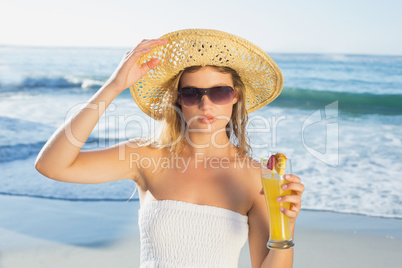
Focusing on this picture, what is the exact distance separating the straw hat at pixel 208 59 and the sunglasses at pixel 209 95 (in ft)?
0.47

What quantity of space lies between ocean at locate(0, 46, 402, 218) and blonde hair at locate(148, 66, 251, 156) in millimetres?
3463

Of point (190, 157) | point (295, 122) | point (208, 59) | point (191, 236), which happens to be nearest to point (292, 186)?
→ point (191, 236)

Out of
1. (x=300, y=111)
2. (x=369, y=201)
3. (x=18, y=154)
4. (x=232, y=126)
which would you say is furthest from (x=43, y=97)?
(x=232, y=126)

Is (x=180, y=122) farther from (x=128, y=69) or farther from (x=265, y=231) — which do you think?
(x=265, y=231)

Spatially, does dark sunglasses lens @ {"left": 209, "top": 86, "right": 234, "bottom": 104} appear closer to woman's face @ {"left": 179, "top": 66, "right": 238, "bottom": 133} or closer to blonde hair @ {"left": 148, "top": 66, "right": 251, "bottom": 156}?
woman's face @ {"left": 179, "top": 66, "right": 238, "bottom": 133}

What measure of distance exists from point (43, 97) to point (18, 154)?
6.88 meters

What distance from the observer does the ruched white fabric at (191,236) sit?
2.22 m

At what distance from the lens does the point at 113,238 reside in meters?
4.94

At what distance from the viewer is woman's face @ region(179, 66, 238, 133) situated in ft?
7.67

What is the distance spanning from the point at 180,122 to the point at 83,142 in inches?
28.5

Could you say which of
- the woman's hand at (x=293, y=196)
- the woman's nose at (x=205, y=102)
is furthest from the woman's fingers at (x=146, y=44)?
the woman's hand at (x=293, y=196)

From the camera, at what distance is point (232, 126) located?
8.77 feet

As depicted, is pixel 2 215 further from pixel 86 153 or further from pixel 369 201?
pixel 369 201

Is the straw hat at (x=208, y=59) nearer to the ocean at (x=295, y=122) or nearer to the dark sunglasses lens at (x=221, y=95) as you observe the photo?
the dark sunglasses lens at (x=221, y=95)
